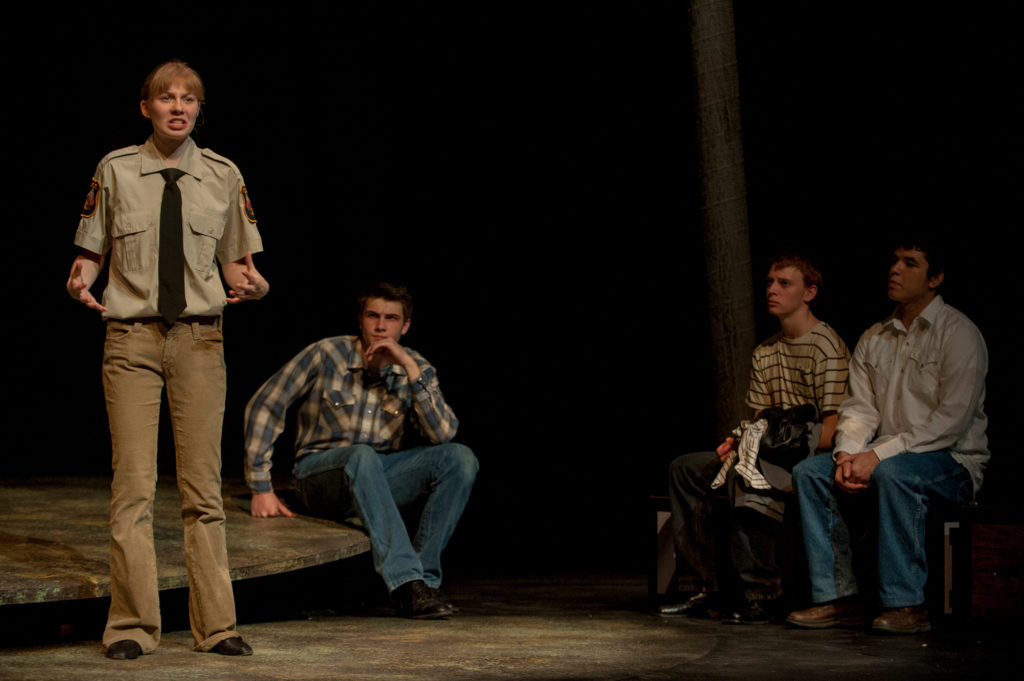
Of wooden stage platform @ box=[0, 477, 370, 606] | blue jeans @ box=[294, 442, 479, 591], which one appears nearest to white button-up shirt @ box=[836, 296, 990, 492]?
blue jeans @ box=[294, 442, 479, 591]

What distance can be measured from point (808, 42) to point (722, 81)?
1314mm

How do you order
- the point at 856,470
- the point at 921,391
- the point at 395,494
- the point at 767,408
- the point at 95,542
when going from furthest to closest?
Answer: the point at 395,494 → the point at 767,408 → the point at 921,391 → the point at 856,470 → the point at 95,542

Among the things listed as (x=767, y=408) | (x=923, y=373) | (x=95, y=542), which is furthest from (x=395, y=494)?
(x=923, y=373)

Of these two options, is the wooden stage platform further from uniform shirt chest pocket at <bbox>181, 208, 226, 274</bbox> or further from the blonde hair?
the blonde hair

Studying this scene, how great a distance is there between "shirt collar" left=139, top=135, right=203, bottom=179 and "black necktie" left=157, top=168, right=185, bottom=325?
3 cm

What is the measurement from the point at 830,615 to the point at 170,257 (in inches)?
92.0

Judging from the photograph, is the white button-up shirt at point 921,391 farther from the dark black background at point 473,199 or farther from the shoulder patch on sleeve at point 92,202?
the shoulder patch on sleeve at point 92,202

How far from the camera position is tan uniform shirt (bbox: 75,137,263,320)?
3.17m

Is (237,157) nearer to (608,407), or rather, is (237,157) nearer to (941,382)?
(608,407)

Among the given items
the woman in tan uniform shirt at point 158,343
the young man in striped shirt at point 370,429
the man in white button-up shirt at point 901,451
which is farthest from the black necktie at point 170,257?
the man in white button-up shirt at point 901,451

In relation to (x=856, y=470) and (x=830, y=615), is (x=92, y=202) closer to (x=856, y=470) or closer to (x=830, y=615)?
(x=856, y=470)

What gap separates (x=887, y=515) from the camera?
13.0 ft

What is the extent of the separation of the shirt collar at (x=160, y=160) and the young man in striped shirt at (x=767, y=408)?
6.56ft

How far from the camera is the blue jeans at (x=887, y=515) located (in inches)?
155
